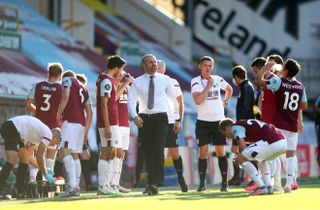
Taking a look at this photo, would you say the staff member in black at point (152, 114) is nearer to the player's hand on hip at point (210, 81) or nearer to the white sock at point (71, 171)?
the player's hand on hip at point (210, 81)

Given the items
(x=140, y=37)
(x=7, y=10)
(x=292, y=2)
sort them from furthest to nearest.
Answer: (x=292, y=2) → (x=140, y=37) → (x=7, y=10)

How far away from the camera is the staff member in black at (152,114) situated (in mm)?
15352

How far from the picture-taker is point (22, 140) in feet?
49.4

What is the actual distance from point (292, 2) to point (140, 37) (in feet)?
21.5

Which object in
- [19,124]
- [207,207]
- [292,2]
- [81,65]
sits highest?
[292,2]

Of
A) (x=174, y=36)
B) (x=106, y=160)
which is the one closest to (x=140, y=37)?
(x=174, y=36)

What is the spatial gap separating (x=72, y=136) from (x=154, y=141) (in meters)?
1.18

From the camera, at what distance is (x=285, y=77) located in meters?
15.6

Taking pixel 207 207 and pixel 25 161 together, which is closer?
pixel 207 207

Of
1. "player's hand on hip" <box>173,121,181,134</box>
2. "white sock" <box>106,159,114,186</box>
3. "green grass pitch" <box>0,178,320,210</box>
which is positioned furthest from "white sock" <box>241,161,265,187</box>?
"white sock" <box>106,159,114,186</box>

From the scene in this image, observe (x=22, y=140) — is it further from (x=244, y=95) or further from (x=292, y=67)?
(x=244, y=95)

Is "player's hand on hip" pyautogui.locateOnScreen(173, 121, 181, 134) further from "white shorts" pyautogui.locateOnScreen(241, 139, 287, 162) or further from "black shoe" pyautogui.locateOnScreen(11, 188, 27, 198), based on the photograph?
"black shoe" pyautogui.locateOnScreen(11, 188, 27, 198)

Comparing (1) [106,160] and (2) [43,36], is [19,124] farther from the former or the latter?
(2) [43,36]

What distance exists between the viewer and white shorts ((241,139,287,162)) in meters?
14.6
